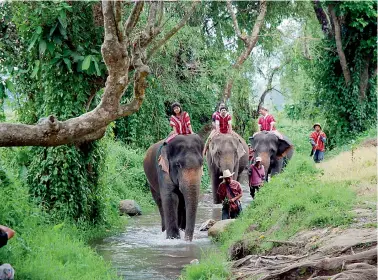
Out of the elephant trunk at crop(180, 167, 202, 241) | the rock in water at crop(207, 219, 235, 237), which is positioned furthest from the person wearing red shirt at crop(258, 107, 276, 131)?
the elephant trunk at crop(180, 167, 202, 241)

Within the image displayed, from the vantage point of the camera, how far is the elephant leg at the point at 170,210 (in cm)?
1234

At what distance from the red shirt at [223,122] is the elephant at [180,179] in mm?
1625

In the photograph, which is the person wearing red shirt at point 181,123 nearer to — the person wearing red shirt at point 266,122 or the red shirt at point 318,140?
the person wearing red shirt at point 266,122

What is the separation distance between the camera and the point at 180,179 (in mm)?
12188

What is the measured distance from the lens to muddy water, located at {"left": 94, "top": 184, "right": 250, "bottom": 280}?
984cm

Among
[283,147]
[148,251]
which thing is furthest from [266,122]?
[148,251]

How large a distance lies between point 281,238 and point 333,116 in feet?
57.0

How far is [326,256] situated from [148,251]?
465 cm

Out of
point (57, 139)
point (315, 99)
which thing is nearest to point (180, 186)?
point (57, 139)

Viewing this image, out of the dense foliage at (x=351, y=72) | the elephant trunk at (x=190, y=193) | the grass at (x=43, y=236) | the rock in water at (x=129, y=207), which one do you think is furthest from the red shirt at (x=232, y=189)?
the dense foliage at (x=351, y=72)

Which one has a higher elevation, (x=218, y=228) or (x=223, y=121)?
(x=223, y=121)

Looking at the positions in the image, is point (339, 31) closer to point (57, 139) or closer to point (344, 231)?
point (344, 231)

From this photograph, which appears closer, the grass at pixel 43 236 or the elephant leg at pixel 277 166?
the grass at pixel 43 236

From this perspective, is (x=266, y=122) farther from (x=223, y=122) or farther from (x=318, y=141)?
(x=318, y=141)
